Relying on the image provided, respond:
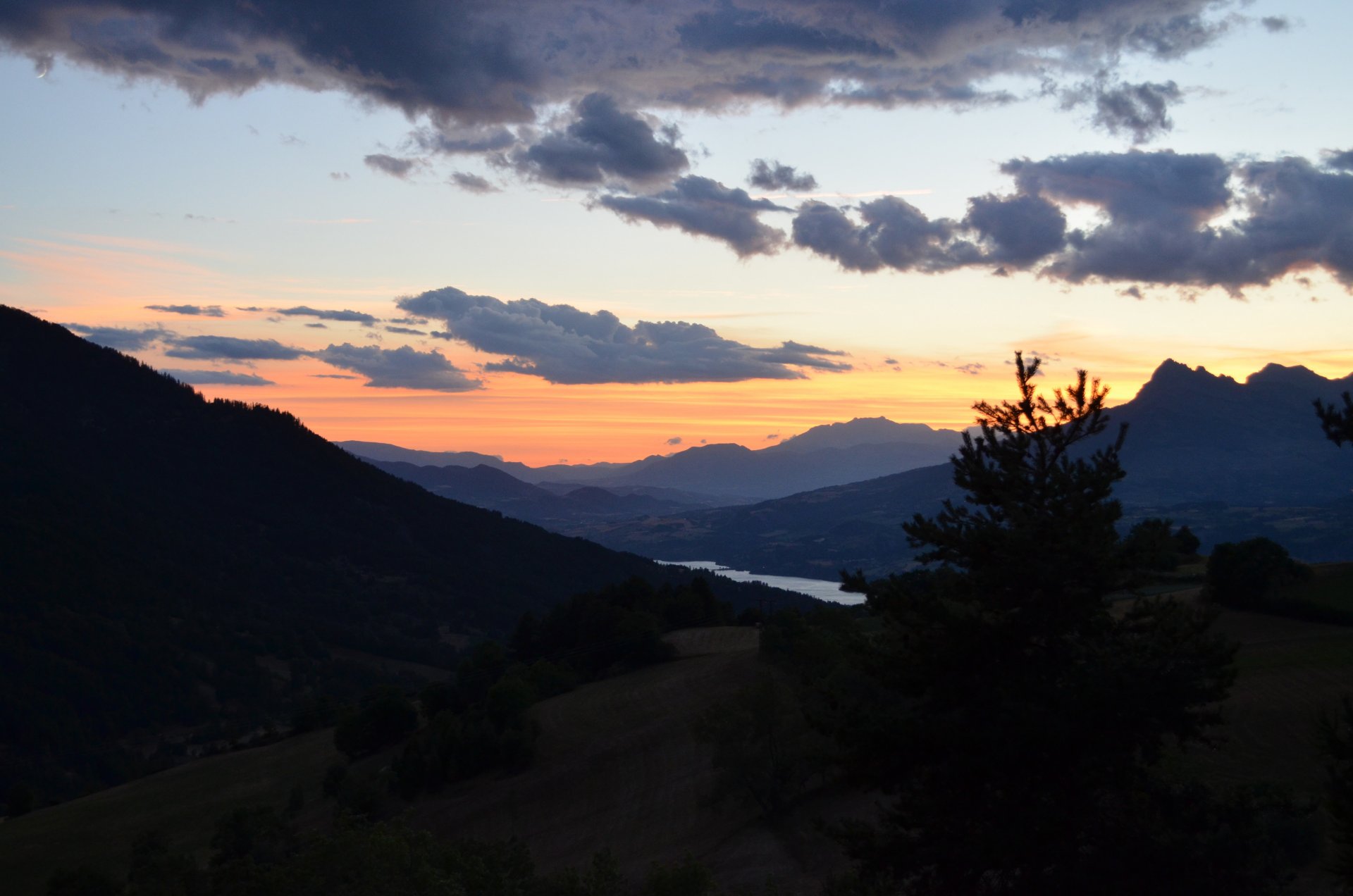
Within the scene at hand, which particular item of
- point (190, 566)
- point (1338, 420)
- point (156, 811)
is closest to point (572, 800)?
point (156, 811)

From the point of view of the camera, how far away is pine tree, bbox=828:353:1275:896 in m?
12.4

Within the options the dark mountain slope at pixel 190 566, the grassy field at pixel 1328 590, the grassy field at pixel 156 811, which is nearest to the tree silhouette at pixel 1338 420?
the grassy field at pixel 1328 590

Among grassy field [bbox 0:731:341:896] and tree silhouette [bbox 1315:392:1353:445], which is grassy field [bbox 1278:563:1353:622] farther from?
grassy field [bbox 0:731:341:896]

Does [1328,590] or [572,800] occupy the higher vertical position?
[1328,590]

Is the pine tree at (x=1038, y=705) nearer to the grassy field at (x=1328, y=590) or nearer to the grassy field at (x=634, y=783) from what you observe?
the grassy field at (x=634, y=783)

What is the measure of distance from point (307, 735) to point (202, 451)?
10781 centimetres

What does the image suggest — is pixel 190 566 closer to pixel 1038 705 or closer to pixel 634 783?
pixel 634 783

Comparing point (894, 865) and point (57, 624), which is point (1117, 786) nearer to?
point (894, 865)

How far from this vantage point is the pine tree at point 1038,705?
40.7 feet

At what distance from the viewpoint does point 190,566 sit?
133750 millimetres

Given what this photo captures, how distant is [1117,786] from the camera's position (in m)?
12.7

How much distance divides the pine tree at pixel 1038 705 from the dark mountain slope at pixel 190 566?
8499 cm

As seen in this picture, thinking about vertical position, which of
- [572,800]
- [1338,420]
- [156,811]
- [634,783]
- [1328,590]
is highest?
[1338,420]

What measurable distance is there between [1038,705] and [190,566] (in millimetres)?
141786
